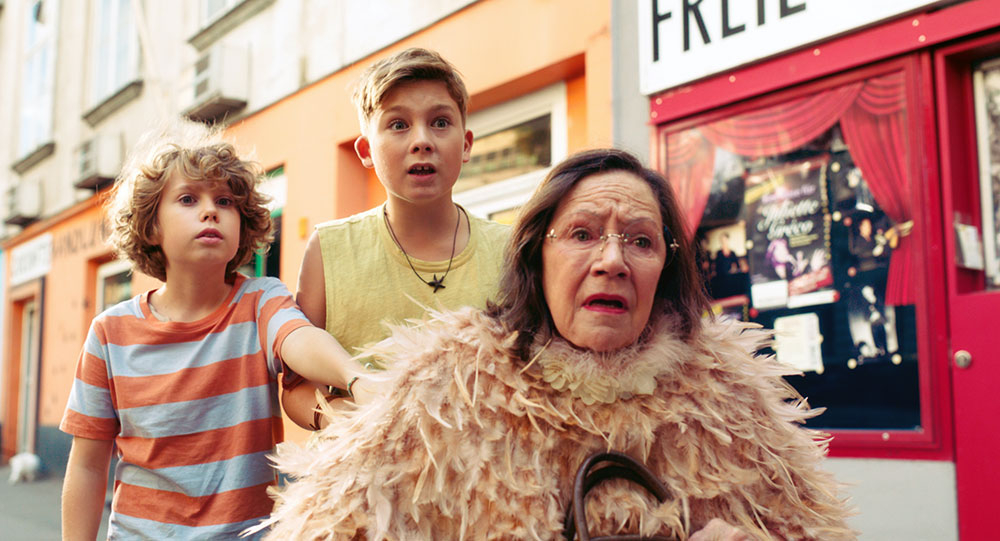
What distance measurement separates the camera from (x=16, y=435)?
14445 mm

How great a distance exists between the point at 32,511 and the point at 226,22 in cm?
531

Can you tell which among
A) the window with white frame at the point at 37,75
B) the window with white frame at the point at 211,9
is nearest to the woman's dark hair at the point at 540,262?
the window with white frame at the point at 211,9

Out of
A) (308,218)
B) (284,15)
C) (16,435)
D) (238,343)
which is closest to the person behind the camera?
(238,343)

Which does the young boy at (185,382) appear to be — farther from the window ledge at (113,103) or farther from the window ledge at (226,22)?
the window ledge at (113,103)

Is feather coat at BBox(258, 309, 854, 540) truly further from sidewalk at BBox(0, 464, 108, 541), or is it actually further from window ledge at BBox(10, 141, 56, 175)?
window ledge at BBox(10, 141, 56, 175)

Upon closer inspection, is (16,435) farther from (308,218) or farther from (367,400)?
(367,400)

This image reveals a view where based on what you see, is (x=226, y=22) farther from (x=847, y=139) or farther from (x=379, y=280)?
(x=379, y=280)

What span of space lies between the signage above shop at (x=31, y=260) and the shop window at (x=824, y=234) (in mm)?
11636

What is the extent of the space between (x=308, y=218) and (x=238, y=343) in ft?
18.3

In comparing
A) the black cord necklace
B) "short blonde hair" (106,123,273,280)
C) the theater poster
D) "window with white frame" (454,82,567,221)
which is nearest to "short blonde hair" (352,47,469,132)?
the black cord necklace

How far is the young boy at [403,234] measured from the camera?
6.68 ft

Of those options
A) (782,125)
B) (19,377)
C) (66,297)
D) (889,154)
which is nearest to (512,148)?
(782,125)

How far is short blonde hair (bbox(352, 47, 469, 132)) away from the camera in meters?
2.01

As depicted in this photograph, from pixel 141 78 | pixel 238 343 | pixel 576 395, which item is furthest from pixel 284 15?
pixel 576 395
